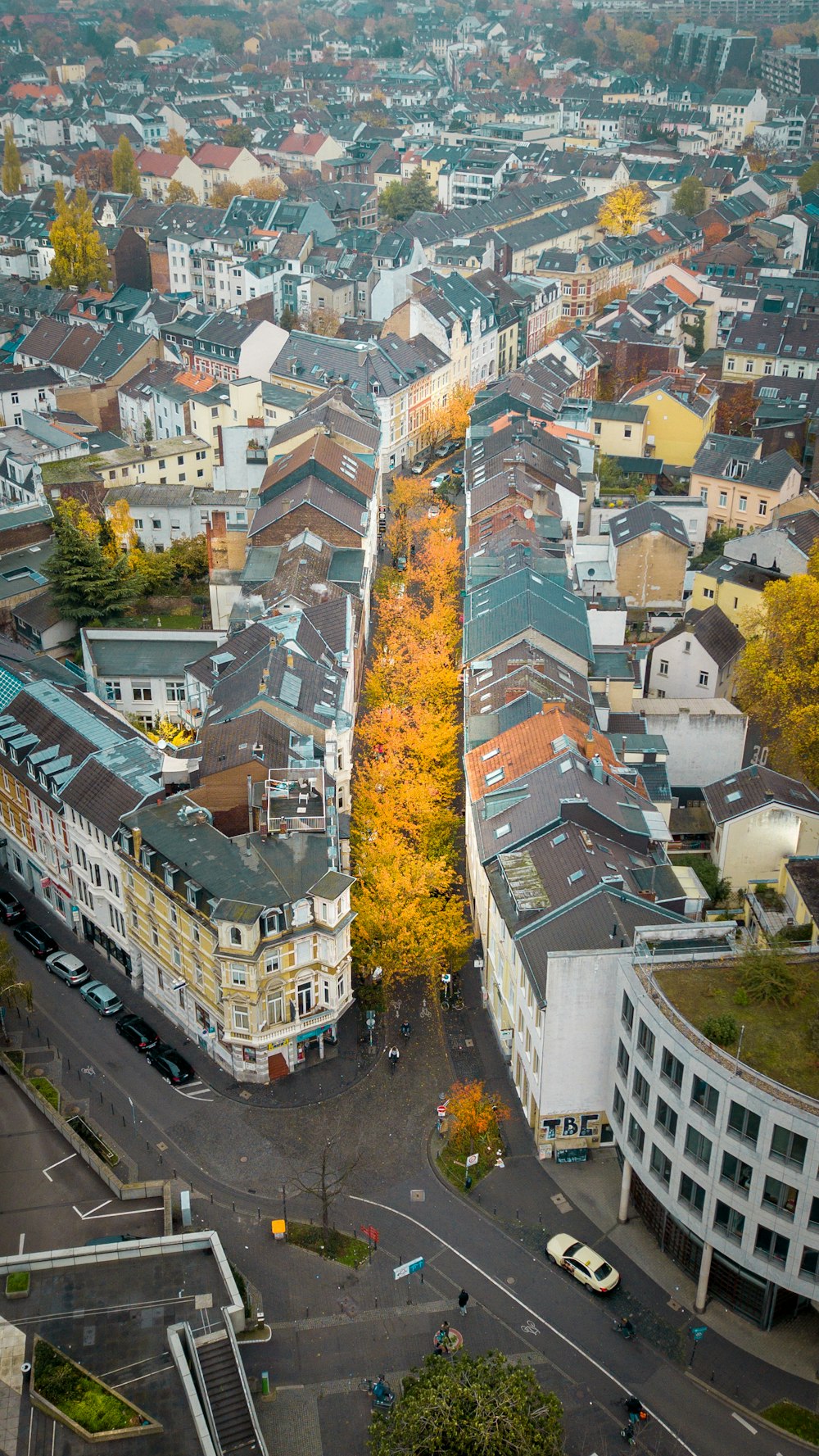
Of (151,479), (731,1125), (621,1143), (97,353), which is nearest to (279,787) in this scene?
(621,1143)

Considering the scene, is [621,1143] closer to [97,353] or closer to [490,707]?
[490,707]

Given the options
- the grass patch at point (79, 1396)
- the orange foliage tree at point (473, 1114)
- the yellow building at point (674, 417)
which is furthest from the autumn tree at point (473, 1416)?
the yellow building at point (674, 417)

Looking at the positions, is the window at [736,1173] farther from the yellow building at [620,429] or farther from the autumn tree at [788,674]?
the yellow building at [620,429]

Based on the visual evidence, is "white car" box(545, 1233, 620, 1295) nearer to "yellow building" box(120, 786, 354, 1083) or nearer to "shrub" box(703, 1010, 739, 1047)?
"shrub" box(703, 1010, 739, 1047)

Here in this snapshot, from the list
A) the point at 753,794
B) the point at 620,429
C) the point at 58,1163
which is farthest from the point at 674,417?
the point at 58,1163

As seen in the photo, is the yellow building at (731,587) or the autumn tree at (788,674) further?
the yellow building at (731,587)
